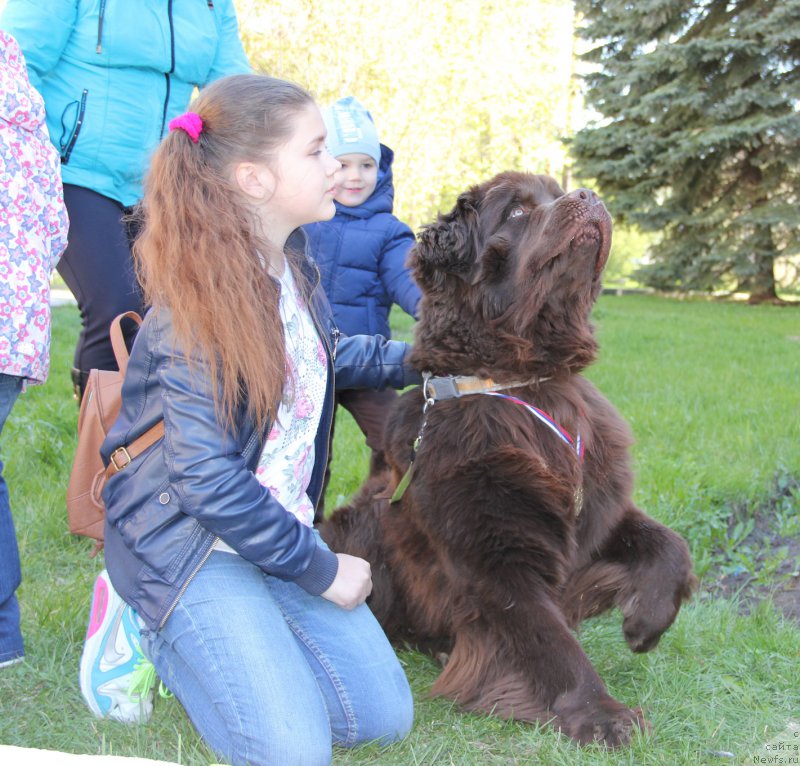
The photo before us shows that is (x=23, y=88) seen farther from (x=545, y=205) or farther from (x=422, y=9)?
(x=422, y=9)

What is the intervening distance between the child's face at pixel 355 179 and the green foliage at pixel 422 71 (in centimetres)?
797

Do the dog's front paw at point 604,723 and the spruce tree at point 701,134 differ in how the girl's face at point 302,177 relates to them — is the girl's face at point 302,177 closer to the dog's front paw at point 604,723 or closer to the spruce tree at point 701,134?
the dog's front paw at point 604,723

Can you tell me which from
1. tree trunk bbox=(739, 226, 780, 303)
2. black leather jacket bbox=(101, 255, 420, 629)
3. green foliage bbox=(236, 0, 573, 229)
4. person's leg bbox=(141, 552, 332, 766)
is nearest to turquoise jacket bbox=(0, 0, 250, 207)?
black leather jacket bbox=(101, 255, 420, 629)

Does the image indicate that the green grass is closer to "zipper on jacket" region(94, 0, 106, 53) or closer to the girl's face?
the girl's face

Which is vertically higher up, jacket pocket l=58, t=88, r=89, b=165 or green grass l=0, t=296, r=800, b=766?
jacket pocket l=58, t=88, r=89, b=165

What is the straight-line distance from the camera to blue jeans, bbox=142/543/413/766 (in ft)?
6.93

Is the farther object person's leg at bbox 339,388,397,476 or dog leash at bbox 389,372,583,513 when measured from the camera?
person's leg at bbox 339,388,397,476

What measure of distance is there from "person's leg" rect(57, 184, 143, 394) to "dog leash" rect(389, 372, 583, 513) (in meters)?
1.20

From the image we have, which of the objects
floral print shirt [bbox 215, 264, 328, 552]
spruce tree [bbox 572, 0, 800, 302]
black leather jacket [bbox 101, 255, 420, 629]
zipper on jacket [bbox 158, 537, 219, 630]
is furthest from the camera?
spruce tree [bbox 572, 0, 800, 302]

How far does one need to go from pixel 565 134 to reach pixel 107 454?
16.5 meters

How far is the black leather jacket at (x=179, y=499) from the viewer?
2074mm

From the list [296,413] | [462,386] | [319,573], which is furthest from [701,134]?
[319,573]

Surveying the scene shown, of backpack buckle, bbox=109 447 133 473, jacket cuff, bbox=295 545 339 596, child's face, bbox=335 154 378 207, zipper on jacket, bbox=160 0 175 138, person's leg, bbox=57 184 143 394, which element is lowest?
jacket cuff, bbox=295 545 339 596

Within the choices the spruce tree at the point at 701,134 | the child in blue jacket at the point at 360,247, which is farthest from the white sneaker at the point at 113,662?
A: the spruce tree at the point at 701,134
